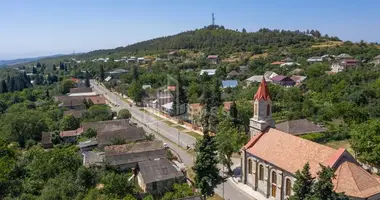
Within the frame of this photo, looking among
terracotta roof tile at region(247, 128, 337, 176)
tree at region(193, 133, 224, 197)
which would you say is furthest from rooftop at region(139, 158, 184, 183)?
terracotta roof tile at region(247, 128, 337, 176)

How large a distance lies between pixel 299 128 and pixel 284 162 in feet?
74.1

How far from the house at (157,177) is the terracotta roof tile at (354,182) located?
15.9 m

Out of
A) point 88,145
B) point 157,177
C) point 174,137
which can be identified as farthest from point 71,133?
point 157,177

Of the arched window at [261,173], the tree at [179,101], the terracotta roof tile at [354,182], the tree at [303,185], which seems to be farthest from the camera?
the tree at [179,101]

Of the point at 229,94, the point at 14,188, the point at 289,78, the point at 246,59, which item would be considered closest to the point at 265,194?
the point at 14,188

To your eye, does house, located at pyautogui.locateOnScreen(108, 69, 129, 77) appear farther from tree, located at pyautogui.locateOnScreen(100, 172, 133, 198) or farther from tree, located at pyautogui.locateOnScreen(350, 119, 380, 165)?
tree, located at pyautogui.locateOnScreen(350, 119, 380, 165)

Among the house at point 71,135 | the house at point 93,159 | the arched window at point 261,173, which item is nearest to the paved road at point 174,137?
the arched window at point 261,173

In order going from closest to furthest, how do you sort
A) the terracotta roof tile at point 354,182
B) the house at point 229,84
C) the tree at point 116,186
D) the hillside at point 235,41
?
the terracotta roof tile at point 354,182 < the tree at point 116,186 < the house at point 229,84 < the hillside at point 235,41

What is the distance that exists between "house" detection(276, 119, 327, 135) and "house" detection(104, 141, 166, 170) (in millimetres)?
19451

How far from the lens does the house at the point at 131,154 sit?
37906mm

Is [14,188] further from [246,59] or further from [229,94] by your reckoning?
[246,59]

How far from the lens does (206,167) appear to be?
27484mm

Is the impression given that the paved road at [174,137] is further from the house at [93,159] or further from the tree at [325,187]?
the tree at [325,187]

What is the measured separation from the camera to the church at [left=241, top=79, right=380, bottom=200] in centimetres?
2375
